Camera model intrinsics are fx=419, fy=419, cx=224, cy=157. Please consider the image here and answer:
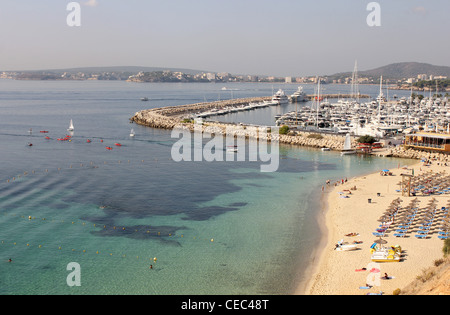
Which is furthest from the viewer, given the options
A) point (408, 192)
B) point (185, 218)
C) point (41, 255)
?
point (408, 192)

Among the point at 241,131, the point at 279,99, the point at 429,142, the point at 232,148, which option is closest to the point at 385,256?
the point at 429,142

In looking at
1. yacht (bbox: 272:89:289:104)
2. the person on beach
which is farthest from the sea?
yacht (bbox: 272:89:289:104)

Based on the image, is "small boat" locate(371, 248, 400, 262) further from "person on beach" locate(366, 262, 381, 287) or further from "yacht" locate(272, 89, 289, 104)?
"yacht" locate(272, 89, 289, 104)

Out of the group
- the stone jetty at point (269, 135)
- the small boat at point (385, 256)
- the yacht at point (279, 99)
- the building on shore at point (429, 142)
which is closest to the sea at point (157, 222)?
the small boat at point (385, 256)

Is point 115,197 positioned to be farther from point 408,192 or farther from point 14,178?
point 408,192

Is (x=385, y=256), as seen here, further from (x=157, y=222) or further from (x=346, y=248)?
(x=157, y=222)
